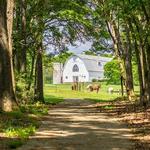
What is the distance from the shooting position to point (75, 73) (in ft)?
483

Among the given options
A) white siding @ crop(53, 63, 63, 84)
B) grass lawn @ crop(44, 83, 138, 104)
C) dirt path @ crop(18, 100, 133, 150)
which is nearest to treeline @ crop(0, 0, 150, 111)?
grass lawn @ crop(44, 83, 138, 104)

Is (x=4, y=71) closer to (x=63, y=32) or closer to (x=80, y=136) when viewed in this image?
(x=80, y=136)

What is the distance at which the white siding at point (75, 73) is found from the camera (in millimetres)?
145500

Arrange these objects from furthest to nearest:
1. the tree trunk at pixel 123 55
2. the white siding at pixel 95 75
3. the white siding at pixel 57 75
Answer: the white siding at pixel 57 75 → the white siding at pixel 95 75 → the tree trunk at pixel 123 55

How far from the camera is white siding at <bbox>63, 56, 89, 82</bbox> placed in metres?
146

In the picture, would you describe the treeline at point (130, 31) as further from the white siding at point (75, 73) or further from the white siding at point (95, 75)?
the white siding at point (95, 75)

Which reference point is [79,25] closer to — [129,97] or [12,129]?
[129,97]

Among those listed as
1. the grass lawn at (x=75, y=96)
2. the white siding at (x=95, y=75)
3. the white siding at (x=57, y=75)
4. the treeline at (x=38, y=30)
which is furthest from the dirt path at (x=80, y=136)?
the white siding at (x=57, y=75)

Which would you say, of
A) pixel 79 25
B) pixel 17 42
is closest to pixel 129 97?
pixel 79 25

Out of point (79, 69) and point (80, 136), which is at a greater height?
point (79, 69)

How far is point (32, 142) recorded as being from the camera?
14820mm

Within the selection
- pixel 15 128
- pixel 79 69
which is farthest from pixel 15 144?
pixel 79 69

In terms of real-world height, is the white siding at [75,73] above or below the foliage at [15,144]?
above

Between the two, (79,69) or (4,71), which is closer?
(4,71)
